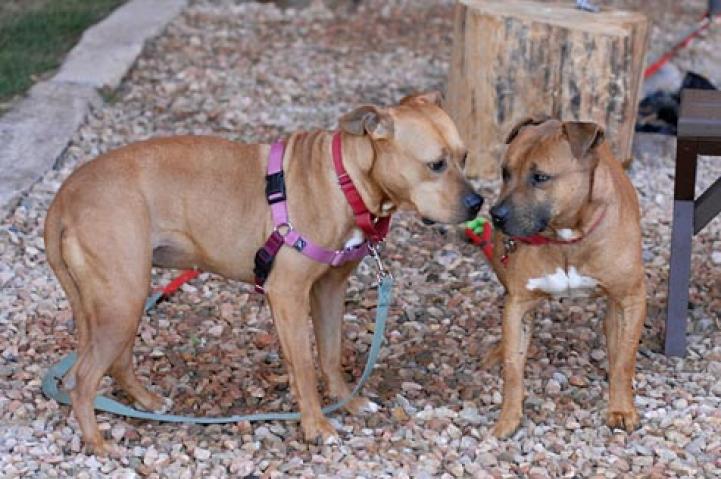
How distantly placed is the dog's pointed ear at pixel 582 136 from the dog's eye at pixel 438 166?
0.47 meters

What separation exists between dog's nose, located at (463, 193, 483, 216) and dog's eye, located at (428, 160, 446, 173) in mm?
133

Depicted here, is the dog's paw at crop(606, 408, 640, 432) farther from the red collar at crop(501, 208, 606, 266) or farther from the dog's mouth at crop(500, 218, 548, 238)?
the dog's mouth at crop(500, 218, 548, 238)

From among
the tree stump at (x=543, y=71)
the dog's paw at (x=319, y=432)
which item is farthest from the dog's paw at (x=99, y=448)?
the tree stump at (x=543, y=71)

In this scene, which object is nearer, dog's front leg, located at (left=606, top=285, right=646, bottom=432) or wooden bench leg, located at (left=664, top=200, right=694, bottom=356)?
dog's front leg, located at (left=606, top=285, right=646, bottom=432)

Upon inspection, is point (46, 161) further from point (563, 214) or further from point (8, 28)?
point (563, 214)

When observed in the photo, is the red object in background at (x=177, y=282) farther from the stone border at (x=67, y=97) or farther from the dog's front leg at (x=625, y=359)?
the dog's front leg at (x=625, y=359)

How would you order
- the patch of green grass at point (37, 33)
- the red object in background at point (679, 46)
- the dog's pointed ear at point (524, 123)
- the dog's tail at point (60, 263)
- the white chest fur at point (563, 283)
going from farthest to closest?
1. the red object in background at point (679, 46)
2. the patch of green grass at point (37, 33)
3. the dog's pointed ear at point (524, 123)
4. the white chest fur at point (563, 283)
5. the dog's tail at point (60, 263)

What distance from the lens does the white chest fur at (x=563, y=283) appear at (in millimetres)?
4816

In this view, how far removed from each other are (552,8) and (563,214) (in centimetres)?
359

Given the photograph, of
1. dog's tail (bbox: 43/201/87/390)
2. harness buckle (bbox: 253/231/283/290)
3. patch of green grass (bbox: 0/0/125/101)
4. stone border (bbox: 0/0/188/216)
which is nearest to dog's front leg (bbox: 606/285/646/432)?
harness buckle (bbox: 253/231/283/290)

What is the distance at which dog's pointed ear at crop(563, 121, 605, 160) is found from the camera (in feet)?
15.1

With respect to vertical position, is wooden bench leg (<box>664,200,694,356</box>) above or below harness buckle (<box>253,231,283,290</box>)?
below

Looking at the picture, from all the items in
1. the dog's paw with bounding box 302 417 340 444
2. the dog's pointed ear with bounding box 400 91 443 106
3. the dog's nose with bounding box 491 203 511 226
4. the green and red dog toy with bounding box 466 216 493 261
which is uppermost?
the dog's pointed ear with bounding box 400 91 443 106

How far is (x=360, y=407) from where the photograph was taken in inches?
202
